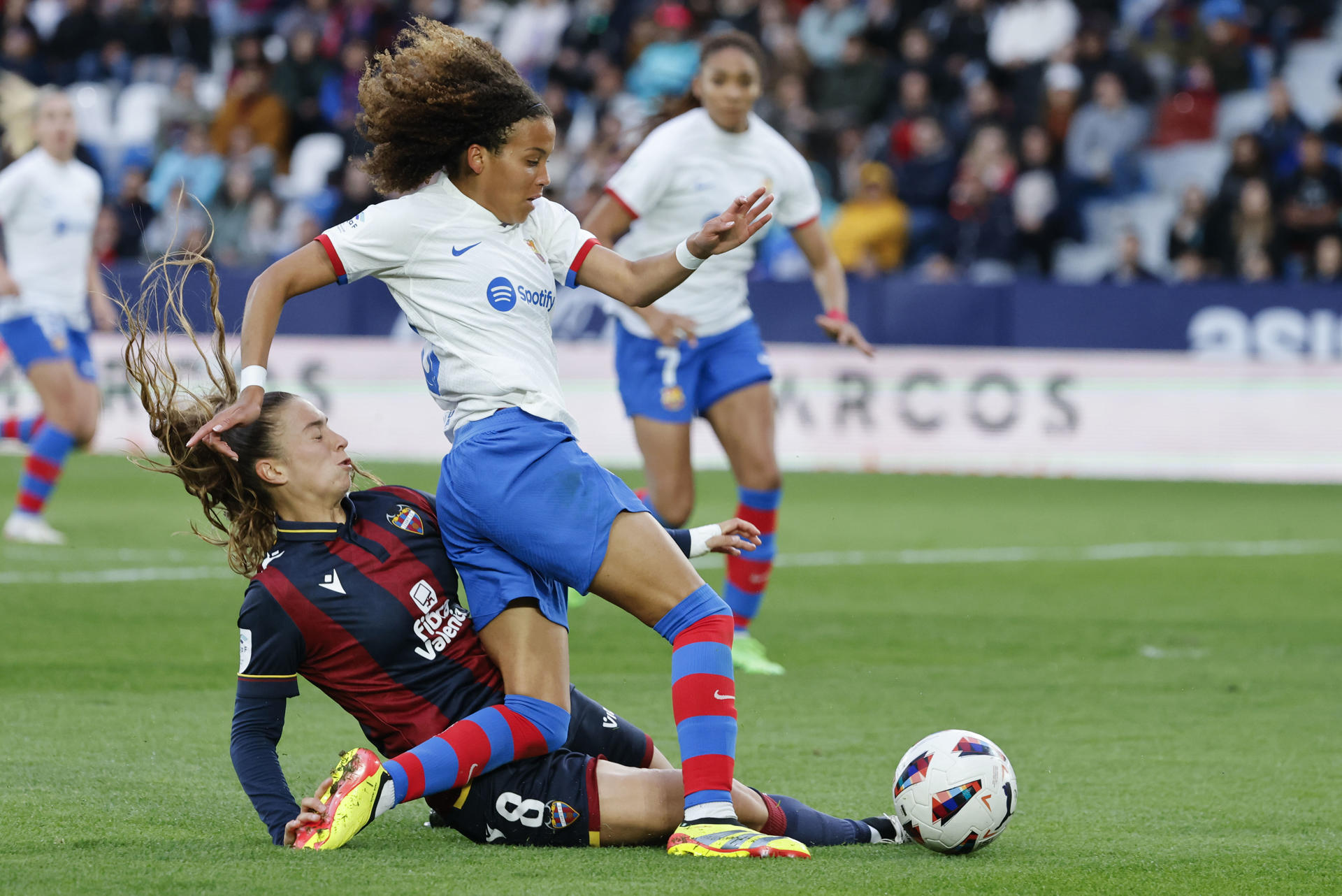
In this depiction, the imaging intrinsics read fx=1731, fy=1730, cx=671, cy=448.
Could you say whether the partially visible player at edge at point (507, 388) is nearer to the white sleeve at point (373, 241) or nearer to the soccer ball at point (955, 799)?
the white sleeve at point (373, 241)

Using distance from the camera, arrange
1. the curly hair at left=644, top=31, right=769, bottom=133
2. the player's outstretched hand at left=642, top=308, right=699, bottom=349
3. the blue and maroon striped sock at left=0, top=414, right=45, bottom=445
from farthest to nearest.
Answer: the blue and maroon striped sock at left=0, top=414, right=45, bottom=445 → the curly hair at left=644, top=31, right=769, bottom=133 → the player's outstretched hand at left=642, top=308, right=699, bottom=349

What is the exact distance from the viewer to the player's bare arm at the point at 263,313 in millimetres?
3879

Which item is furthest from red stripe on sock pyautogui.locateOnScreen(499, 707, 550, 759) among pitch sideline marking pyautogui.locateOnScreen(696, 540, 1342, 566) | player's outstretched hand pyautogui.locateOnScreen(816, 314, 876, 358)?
pitch sideline marking pyautogui.locateOnScreen(696, 540, 1342, 566)

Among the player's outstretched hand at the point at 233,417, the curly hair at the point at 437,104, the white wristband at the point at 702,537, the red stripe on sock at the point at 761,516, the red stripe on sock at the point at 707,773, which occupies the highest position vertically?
the curly hair at the point at 437,104

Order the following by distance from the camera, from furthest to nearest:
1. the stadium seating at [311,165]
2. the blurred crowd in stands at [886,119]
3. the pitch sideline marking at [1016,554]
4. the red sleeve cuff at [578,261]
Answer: the stadium seating at [311,165] < the blurred crowd in stands at [886,119] < the pitch sideline marking at [1016,554] < the red sleeve cuff at [578,261]

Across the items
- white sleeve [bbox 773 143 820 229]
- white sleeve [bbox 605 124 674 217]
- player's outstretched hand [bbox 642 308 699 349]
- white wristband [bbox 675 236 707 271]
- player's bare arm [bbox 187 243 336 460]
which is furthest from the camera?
white sleeve [bbox 773 143 820 229]

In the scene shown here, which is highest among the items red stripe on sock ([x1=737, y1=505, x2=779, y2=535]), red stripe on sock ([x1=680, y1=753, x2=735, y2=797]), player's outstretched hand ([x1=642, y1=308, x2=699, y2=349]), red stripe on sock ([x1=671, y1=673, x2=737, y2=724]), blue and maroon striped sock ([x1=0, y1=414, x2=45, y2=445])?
player's outstretched hand ([x1=642, y1=308, x2=699, y2=349])

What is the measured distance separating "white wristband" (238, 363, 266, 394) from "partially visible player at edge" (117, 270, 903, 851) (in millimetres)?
150

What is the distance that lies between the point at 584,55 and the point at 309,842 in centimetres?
1733

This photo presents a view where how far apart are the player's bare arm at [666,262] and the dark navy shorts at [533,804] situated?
1.14m

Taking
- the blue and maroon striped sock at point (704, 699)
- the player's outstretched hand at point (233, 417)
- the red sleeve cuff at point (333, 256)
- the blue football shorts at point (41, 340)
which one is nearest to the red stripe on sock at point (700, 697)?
the blue and maroon striped sock at point (704, 699)

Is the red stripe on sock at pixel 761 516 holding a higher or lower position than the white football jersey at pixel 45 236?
lower

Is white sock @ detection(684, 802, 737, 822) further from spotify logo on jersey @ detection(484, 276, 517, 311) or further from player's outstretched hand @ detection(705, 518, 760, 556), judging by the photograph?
spotify logo on jersey @ detection(484, 276, 517, 311)

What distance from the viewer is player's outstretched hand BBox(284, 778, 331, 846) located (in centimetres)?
379
